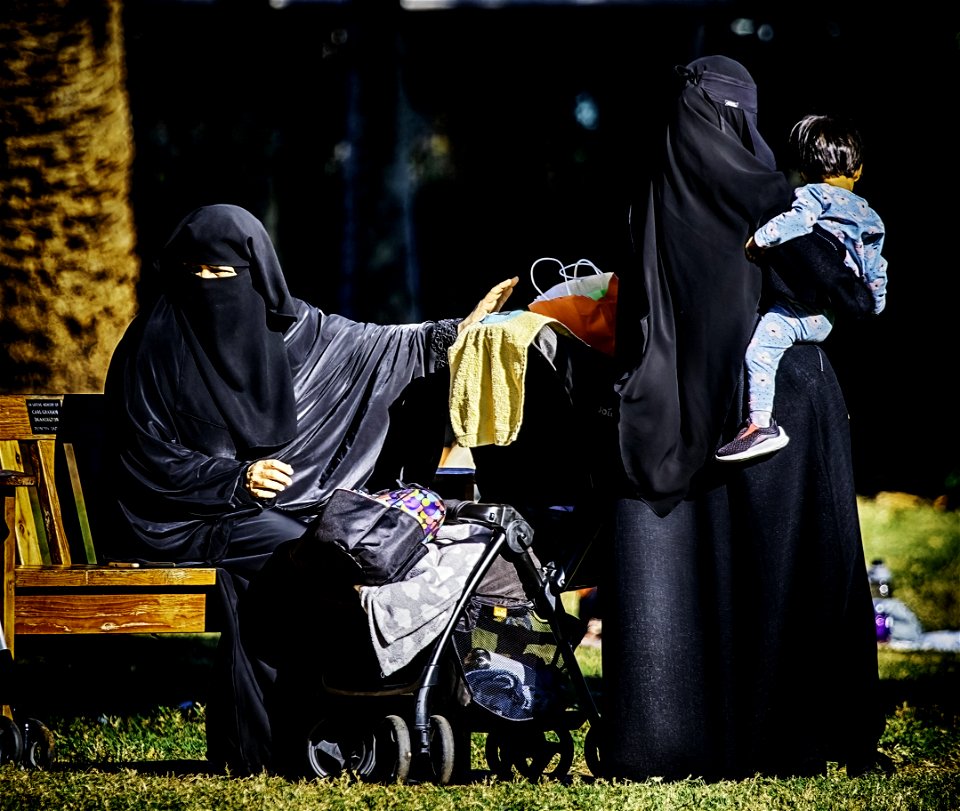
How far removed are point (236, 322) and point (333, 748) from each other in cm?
157

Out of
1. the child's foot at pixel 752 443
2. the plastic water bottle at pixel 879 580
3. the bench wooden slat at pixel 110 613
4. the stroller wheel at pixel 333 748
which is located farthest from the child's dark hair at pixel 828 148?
the plastic water bottle at pixel 879 580

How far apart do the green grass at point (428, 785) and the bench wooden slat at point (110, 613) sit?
1.58ft

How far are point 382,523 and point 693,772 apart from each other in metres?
1.21

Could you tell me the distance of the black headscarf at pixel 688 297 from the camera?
428 cm

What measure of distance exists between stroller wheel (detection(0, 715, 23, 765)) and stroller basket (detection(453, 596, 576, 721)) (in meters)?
1.64

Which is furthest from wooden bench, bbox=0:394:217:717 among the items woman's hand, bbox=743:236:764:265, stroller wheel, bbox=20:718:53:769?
woman's hand, bbox=743:236:764:265

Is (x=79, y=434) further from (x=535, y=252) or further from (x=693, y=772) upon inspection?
(x=535, y=252)

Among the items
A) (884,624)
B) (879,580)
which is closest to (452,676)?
(884,624)

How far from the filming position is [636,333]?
4.33 metres

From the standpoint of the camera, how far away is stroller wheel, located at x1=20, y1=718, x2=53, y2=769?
4.92 meters

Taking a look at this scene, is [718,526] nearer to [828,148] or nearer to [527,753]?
[527,753]

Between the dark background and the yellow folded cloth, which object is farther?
the dark background

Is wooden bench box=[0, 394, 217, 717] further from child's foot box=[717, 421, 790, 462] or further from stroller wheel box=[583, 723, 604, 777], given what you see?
child's foot box=[717, 421, 790, 462]

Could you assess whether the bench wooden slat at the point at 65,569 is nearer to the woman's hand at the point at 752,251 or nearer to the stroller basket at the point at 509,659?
the stroller basket at the point at 509,659
